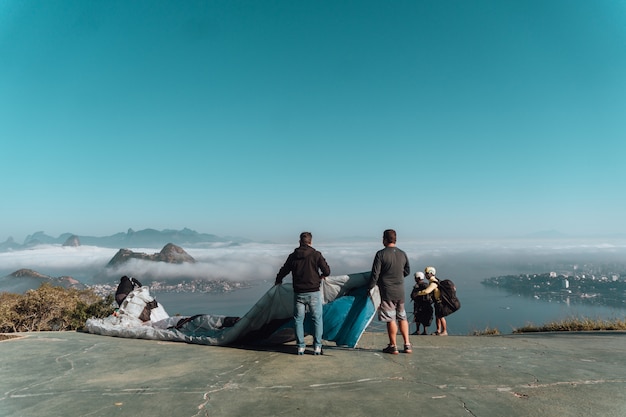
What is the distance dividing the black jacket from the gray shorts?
104 cm

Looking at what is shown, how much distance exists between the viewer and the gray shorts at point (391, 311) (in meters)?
6.30

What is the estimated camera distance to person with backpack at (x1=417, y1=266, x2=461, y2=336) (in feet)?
29.4

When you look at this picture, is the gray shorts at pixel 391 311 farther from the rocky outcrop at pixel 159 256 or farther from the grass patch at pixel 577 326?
the rocky outcrop at pixel 159 256

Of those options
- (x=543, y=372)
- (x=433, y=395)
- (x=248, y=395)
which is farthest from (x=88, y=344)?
(x=543, y=372)

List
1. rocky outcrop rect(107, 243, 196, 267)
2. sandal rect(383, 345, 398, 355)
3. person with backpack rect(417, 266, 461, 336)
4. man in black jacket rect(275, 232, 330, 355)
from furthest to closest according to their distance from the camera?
rocky outcrop rect(107, 243, 196, 267) < person with backpack rect(417, 266, 461, 336) < man in black jacket rect(275, 232, 330, 355) < sandal rect(383, 345, 398, 355)

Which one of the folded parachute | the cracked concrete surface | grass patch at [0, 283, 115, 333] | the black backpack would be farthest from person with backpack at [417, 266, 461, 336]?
grass patch at [0, 283, 115, 333]

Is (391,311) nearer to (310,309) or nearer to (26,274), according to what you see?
(310,309)

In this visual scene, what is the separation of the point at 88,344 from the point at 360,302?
4834 mm

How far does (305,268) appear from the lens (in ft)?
20.6

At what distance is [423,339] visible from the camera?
26.5ft

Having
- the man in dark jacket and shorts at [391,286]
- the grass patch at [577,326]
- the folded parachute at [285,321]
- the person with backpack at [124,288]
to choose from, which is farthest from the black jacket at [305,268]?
the grass patch at [577,326]

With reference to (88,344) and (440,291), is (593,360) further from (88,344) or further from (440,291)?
(88,344)

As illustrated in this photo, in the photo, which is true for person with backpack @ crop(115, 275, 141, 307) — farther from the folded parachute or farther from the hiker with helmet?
the hiker with helmet

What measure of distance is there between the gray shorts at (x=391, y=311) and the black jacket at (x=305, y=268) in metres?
1.04
